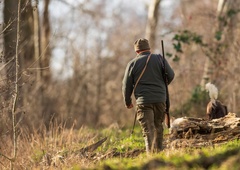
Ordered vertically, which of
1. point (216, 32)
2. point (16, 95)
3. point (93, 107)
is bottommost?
point (93, 107)

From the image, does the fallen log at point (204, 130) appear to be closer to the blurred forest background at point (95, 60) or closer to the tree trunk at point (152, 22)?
the blurred forest background at point (95, 60)

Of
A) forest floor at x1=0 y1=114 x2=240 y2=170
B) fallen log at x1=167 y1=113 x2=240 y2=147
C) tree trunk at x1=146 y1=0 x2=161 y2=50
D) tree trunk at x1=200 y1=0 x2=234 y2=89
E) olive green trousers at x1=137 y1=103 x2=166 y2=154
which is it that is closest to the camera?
forest floor at x1=0 y1=114 x2=240 y2=170

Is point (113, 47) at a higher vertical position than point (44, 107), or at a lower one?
higher

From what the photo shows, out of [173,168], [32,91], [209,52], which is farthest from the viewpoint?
[32,91]

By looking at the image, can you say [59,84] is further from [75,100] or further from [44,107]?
[44,107]

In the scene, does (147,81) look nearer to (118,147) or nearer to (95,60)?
(118,147)

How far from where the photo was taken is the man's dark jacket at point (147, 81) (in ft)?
34.1

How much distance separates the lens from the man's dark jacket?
1040 cm

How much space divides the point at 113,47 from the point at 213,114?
2506cm

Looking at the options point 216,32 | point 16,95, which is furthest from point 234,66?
point 16,95

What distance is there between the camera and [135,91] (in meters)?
10.5

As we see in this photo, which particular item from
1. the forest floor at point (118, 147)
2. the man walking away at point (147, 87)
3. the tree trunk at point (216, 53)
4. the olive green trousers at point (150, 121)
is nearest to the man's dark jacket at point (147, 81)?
the man walking away at point (147, 87)

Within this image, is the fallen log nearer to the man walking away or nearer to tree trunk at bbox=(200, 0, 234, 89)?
the man walking away

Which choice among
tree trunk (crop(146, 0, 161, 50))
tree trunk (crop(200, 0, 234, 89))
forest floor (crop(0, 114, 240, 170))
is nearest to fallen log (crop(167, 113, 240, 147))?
forest floor (crop(0, 114, 240, 170))
